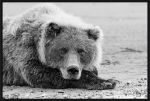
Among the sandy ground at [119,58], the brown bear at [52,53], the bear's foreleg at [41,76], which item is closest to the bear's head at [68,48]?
the brown bear at [52,53]

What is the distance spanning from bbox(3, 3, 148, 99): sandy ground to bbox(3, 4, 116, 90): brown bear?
22cm

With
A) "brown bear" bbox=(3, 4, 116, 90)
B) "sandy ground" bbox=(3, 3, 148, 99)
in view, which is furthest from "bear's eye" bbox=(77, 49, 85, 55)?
"sandy ground" bbox=(3, 3, 148, 99)

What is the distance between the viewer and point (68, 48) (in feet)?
21.6

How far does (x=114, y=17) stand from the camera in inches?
847

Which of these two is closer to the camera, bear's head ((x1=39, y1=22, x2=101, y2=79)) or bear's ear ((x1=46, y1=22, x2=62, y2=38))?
bear's head ((x1=39, y1=22, x2=101, y2=79))

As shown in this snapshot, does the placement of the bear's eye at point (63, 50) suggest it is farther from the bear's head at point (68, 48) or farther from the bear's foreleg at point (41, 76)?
the bear's foreleg at point (41, 76)

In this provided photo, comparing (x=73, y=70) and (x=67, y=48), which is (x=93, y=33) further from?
(x=73, y=70)

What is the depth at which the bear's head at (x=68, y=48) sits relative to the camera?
21.3 ft

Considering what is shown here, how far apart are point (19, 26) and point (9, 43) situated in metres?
0.35

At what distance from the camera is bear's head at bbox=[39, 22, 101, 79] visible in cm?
649

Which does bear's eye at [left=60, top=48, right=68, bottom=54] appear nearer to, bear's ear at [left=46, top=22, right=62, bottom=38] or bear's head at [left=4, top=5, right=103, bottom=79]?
bear's head at [left=4, top=5, right=103, bottom=79]

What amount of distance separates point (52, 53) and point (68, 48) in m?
0.29

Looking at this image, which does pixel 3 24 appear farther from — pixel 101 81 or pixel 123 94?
pixel 123 94

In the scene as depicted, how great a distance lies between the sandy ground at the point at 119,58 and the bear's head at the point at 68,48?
17.0 inches
